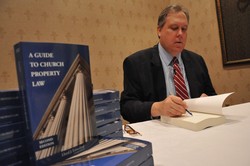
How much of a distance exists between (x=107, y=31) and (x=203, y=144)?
2.19 meters

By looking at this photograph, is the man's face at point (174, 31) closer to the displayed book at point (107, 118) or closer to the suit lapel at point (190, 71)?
the suit lapel at point (190, 71)

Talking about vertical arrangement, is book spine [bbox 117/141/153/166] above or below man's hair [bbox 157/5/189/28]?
below

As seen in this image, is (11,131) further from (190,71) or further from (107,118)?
(190,71)

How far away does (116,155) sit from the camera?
0.46m

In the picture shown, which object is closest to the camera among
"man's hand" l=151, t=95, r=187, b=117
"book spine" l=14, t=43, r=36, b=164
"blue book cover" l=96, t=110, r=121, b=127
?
"book spine" l=14, t=43, r=36, b=164

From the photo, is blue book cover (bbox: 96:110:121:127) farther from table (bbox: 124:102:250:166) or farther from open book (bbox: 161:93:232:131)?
open book (bbox: 161:93:232:131)

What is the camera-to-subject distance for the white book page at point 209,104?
1.02 meters

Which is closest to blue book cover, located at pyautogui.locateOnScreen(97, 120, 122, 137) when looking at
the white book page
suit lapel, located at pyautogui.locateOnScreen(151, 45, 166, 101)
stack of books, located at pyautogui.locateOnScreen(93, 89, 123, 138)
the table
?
stack of books, located at pyautogui.locateOnScreen(93, 89, 123, 138)

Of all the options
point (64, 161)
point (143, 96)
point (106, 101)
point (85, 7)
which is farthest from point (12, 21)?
point (64, 161)

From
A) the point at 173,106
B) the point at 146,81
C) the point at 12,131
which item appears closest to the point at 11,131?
the point at 12,131

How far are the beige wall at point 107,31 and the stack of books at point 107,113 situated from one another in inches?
66.6

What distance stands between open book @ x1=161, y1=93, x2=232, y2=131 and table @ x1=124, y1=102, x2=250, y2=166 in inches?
1.0

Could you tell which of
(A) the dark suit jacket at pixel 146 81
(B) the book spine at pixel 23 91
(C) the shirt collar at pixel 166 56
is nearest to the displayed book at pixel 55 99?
(B) the book spine at pixel 23 91

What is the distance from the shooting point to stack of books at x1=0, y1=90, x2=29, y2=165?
1.35 feet
